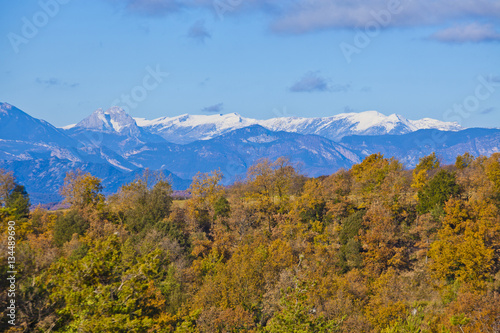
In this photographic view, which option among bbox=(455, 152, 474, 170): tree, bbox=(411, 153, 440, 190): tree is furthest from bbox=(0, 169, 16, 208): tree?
bbox=(455, 152, 474, 170): tree

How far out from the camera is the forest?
795 inches

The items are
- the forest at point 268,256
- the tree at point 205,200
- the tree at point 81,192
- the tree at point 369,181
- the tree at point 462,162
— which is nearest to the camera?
the forest at point 268,256

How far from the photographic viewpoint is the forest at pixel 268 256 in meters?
20.2

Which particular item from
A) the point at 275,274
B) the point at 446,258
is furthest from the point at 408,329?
the point at 446,258

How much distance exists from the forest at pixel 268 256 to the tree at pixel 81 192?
0.23 m

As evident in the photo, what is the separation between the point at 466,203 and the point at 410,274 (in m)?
13.0

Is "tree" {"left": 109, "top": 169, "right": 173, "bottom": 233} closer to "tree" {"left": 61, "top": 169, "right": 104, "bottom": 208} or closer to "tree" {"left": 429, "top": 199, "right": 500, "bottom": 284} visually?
"tree" {"left": 61, "top": 169, "right": 104, "bottom": 208}

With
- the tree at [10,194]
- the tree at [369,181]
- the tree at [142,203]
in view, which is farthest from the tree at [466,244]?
the tree at [10,194]

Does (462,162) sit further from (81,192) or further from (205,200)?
(81,192)

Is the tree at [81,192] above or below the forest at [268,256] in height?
above

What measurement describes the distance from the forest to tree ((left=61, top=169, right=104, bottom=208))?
23 centimetres

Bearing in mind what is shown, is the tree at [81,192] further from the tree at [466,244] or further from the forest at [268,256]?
the tree at [466,244]

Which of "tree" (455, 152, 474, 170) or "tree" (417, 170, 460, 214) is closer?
"tree" (417, 170, 460, 214)

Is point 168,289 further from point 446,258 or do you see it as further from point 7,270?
point 446,258
